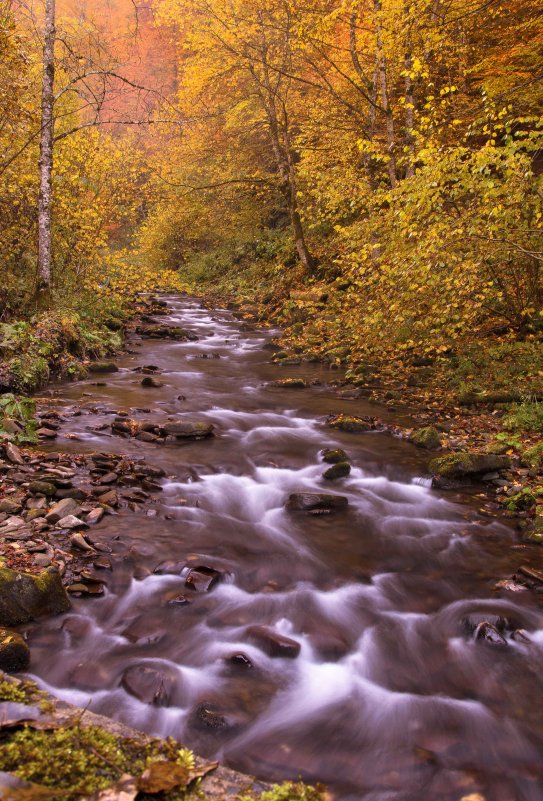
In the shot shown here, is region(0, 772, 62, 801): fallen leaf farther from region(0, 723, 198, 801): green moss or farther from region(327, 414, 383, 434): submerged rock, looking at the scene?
region(327, 414, 383, 434): submerged rock

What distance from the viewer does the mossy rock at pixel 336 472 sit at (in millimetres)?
7625

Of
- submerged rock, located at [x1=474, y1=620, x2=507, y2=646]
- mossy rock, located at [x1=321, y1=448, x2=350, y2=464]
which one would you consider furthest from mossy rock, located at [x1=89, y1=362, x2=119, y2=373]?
submerged rock, located at [x1=474, y1=620, x2=507, y2=646]

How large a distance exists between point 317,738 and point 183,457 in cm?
474

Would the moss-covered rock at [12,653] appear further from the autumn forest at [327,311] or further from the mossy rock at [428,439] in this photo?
the mossy rock at [428,439]

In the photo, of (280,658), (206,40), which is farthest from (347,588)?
(206,40)

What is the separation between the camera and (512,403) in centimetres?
903

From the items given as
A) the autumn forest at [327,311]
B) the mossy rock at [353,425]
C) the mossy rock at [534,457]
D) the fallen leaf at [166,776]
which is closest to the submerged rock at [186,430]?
the autumn forest at [327,311]

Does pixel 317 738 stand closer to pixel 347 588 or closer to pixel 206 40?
pixel 347 588

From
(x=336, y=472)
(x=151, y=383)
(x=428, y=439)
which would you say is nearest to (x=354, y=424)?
(x=428, y=439)

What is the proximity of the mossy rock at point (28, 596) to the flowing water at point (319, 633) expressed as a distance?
16cm

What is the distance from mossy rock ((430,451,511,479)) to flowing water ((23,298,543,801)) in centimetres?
35

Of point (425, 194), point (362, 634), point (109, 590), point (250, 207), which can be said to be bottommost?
point (362, 634)

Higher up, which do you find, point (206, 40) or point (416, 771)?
point (206, 40)

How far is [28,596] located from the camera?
3895 millimetres
